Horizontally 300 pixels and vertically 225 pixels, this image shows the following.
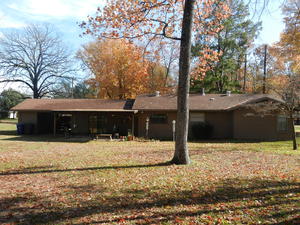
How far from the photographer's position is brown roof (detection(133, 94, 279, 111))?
21.2m

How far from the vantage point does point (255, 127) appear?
2100 centimetres

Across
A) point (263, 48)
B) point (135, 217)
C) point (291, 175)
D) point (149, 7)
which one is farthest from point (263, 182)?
point (263, 48)

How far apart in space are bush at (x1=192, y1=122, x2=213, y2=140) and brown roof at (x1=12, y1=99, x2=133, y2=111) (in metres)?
5.88

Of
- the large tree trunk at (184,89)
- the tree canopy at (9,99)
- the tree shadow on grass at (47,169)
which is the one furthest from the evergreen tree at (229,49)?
the tree canopy at (9,99)

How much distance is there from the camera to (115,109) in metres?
22.1

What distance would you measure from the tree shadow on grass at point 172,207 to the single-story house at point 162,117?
48.3 ft

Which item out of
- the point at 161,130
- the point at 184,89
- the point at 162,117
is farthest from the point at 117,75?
the point at 184,89

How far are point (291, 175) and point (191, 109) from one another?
13776 millimetres

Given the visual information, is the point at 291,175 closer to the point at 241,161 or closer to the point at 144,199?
the point at 241,161

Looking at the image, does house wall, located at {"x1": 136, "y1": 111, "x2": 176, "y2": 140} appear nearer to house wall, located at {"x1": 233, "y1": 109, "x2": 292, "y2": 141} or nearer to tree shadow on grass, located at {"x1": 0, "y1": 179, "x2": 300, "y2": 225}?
house wall, located at {"x1": 233, "y1": 109, "x2": 292, "y2": 141}

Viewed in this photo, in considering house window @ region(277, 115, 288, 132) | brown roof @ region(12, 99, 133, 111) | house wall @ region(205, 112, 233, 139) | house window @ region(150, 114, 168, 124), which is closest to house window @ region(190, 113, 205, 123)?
house wall @ region(205, 112, 233, 139)

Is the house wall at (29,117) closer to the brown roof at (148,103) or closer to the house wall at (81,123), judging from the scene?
the brown roof at (148,103)

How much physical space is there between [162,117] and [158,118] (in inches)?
14.1

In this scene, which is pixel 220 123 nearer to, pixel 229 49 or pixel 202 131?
pixel 202 131
